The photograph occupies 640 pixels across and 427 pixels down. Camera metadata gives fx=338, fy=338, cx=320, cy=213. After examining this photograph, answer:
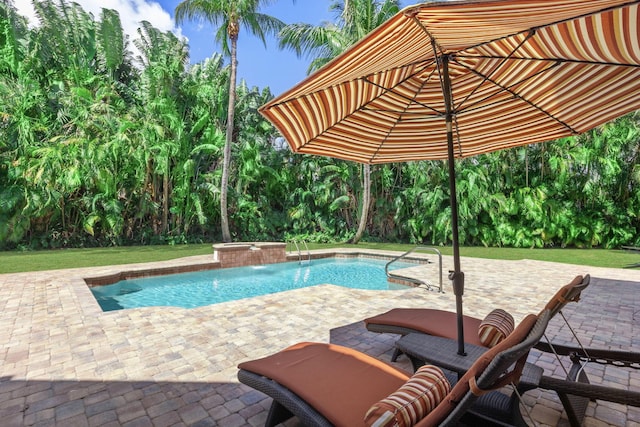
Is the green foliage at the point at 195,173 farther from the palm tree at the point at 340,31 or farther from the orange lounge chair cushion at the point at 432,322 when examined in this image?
the orange lounge chair cushion at the point at 432,322

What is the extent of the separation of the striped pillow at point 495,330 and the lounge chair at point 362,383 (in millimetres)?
654

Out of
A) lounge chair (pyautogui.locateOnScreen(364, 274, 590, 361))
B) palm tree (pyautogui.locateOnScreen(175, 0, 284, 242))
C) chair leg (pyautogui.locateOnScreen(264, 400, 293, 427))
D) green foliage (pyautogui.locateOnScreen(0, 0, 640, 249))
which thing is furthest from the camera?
palm tree (pyautogui.locateOnScreen(175, 0, 284, 242))

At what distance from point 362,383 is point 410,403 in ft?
2.21

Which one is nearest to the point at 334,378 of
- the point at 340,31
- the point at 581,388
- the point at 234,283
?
the point at 581,388

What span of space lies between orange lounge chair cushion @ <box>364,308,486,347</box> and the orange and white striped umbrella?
6.52 ft

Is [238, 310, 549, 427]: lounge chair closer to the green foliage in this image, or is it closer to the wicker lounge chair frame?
the wicker lounge chair frame

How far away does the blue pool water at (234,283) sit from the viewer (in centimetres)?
770

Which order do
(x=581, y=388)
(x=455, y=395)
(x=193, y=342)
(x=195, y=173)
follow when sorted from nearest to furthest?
(x=455, y=395) → (x=581, y=388) → (x=193, y=342) → (x=195, y=173)

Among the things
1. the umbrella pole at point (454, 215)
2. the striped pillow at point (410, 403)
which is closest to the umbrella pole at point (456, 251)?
the umbrella pole at point (454, 215)

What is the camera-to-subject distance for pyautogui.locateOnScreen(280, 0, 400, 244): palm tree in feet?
46.4

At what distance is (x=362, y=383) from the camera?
238 centimetres

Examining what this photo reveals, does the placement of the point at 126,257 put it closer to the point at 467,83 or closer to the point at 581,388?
the point at 467,83

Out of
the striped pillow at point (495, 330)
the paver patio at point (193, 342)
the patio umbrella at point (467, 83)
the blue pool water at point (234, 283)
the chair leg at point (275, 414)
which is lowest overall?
the blue pool water at point (234, 283)

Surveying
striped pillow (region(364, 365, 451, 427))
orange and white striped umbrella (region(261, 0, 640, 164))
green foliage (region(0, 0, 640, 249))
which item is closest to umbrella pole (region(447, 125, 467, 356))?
orange and white striped umbrella (region(261, 0, 640, 164))
